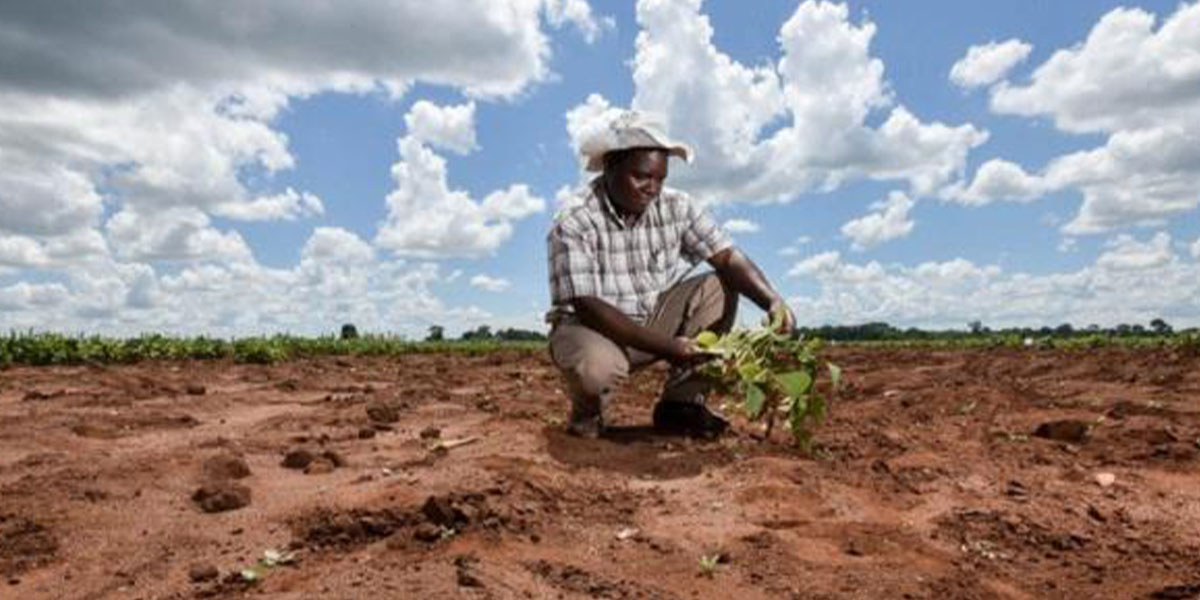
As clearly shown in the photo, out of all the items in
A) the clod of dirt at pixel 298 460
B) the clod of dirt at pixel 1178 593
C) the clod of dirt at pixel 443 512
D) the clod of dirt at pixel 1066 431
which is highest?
the clod of dirt at pixel 1066 431

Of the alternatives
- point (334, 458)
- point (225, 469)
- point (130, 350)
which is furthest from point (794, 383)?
point (130, 350)

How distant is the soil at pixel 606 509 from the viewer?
2859 millimetres

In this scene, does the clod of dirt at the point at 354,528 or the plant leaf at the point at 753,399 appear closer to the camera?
the clod of dirt at the point at 354,528

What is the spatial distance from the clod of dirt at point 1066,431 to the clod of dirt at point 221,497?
3436mm

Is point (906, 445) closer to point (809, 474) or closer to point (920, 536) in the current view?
point (809, 474)

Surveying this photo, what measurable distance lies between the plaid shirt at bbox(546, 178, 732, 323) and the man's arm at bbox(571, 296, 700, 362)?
8cm

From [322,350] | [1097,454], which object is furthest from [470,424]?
[322,350]

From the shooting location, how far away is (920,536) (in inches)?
128

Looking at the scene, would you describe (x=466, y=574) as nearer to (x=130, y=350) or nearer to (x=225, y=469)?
(x=225, y=469)

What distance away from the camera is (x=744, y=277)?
479 cm

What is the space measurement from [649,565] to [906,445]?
6.29ft

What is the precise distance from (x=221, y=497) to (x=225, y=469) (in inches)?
22.0


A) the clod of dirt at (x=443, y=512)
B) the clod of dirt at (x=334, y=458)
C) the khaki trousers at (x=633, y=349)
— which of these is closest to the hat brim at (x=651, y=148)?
the khaki trousers at (x=633, y=349)

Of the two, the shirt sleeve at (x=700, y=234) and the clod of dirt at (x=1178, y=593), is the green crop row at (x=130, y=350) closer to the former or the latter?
the shirt sleeve at (x=700, y=234)
